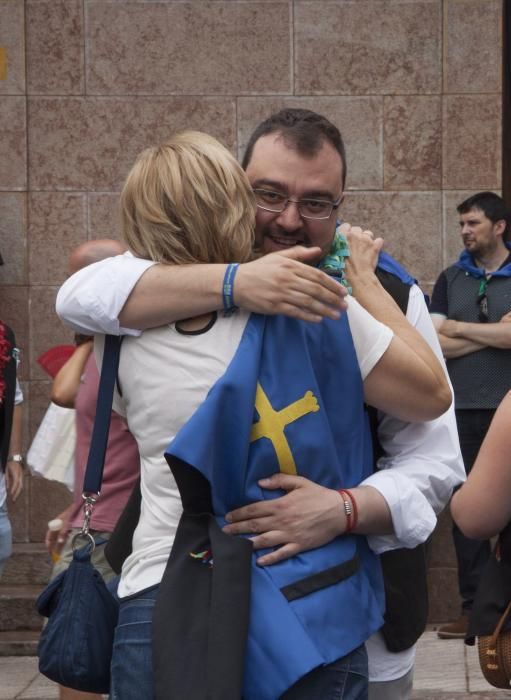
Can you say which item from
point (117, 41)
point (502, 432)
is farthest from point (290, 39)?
point (502, 432)

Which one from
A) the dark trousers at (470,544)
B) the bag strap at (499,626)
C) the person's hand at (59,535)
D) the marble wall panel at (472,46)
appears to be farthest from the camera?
the marble wall panel at (472,46)

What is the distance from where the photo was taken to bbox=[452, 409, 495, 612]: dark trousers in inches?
266

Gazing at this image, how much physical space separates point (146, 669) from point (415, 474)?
2.08 feet

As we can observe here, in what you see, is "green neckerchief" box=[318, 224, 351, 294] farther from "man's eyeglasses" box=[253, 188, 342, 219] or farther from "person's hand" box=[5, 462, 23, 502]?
"person's hand" box=[5, 462, 23, 502]

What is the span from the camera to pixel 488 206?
709 cm

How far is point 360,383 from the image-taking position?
2371mm

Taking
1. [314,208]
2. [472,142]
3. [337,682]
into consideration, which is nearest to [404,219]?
[472,142]

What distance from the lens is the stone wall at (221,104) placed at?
24.0ft

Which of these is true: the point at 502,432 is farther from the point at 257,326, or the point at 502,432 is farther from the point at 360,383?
the point at 257,326

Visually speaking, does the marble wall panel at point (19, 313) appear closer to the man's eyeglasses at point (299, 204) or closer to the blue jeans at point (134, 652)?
the man's eyeglasses at point (299, 204)

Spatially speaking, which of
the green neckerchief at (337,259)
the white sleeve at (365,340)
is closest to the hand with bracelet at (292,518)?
the white sleeve at (365,340)

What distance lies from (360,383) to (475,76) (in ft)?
17.2

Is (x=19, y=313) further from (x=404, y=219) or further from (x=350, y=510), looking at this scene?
(x=350, y=510)

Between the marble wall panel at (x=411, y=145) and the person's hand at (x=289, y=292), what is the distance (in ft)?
16.9
